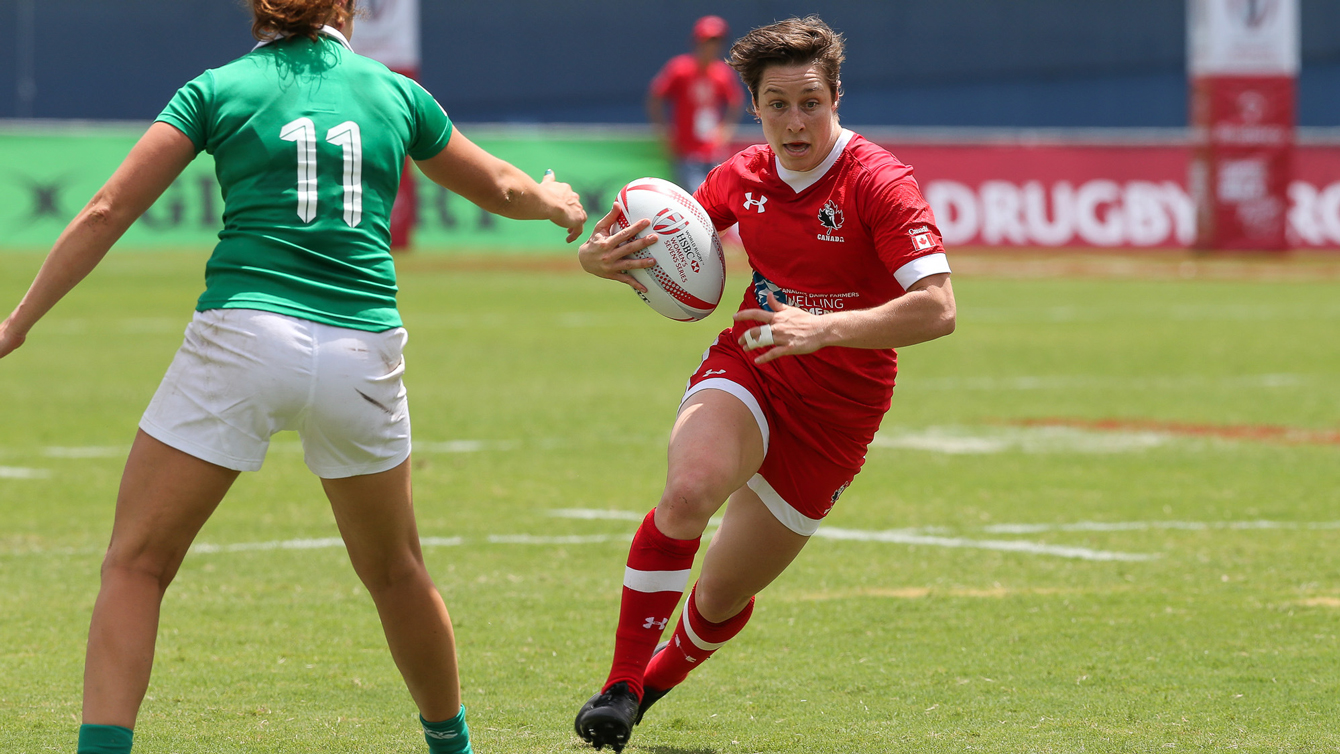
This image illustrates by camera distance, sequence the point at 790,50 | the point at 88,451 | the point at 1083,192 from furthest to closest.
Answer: the point at 1083,192 → the point at 88,451 → the point at 790,50

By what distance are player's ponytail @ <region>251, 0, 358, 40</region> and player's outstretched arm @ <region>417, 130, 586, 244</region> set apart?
44 centimetres

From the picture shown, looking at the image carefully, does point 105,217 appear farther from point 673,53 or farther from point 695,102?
point 673,53

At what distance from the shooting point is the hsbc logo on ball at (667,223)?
5.53 metres

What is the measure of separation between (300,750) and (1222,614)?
140 inches

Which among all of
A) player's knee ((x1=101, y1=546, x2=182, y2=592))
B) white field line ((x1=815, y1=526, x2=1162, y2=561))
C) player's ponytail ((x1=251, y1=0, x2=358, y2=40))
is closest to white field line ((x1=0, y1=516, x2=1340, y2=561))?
white field line ((x1=815, y1=526, x2=1162, y2=561))

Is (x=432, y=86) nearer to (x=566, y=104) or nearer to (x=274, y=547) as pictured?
(x=566, y=104)

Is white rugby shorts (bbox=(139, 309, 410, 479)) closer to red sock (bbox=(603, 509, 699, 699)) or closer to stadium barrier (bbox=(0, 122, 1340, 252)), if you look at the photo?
red sock (bbox=(603, 509, 699, 699))

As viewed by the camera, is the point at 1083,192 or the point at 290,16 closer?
the point at 290,16

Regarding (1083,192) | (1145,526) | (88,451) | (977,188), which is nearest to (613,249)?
(1145,526)

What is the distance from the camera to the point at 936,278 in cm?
492

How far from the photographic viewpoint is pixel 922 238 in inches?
195

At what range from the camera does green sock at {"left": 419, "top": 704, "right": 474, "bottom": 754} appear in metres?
4.57

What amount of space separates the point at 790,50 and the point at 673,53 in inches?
1362

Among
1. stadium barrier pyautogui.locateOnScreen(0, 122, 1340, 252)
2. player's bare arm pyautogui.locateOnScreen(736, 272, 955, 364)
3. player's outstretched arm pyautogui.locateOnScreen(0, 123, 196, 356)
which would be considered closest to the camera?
player's outstretched arm pyautogui.locateOnScreen(0, 123, 196, 356)
